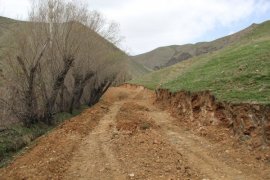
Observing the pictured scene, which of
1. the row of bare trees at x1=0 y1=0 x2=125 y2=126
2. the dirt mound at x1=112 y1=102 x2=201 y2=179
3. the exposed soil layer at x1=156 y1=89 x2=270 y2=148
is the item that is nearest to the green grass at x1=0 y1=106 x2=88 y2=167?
the row of bare trees at x1=0 y1=0 x2=125 y2=126

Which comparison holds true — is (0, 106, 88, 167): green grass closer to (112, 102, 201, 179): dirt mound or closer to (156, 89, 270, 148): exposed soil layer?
(112, 102, 201, 179): dirt mound

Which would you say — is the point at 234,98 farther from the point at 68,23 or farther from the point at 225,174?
the point at 68,23

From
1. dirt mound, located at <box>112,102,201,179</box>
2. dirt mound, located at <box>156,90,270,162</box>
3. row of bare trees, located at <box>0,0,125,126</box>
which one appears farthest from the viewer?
row of bare trees, located at <box>0,0,125,126</box>

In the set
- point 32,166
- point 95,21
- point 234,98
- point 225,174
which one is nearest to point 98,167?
point 32,166

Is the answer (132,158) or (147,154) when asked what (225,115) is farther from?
(132,158)

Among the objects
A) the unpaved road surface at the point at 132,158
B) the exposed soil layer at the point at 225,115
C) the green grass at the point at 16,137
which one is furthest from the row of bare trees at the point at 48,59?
the exposed soil layer at the point at 225,115

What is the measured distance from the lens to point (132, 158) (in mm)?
10680

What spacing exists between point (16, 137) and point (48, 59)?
21.2 feet

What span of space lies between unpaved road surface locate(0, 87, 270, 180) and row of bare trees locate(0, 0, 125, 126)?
3952mm

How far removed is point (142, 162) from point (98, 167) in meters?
1.12

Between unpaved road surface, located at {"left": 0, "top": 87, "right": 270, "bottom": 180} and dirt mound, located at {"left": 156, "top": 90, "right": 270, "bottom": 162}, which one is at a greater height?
dirt mound, located at {"left": 156, "top": 90, "right": 270, "bottom": 162}

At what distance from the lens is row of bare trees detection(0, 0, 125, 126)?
18.2 metres

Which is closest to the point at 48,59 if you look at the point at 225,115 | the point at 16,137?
the point at 16,137

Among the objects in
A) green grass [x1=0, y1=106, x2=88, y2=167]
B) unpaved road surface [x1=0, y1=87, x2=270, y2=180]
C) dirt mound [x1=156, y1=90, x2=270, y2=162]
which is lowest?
green grass [x1=0, y1=106, x2=88, y2=167]
